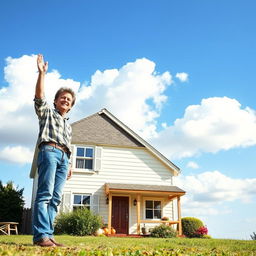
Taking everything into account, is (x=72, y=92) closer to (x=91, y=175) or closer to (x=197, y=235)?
(x=91, y=175)

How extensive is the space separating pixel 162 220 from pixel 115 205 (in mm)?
2590

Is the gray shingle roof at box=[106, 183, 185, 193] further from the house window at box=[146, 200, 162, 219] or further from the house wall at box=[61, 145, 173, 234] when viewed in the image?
the house window at box=[146, 200, 162, 219]

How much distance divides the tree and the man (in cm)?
1589

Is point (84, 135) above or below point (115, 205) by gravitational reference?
above

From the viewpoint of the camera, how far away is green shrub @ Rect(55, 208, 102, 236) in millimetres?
13953

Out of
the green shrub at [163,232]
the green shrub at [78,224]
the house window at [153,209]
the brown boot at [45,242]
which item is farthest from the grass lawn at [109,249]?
the house window at [153,209]

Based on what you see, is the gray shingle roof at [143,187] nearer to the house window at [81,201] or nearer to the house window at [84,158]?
the house window at [81,201]

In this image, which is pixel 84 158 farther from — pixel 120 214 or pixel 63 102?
pixel 63 102

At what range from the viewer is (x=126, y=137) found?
18.5 m

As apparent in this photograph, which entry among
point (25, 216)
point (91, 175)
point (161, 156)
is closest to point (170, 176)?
point (161, 156)

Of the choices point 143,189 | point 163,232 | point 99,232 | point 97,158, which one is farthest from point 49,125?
point 97,158

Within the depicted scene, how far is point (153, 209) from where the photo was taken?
685 inches

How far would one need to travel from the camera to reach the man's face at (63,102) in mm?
4281

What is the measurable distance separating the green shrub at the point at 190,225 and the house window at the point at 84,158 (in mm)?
6562
